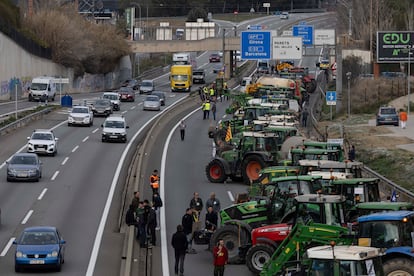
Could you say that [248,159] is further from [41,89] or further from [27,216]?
[41,89]

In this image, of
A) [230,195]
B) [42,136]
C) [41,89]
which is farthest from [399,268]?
[41,89]

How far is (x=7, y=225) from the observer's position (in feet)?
114

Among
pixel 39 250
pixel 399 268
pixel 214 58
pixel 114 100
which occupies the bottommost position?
pixel 39 250

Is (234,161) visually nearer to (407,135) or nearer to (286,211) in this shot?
(286,211)

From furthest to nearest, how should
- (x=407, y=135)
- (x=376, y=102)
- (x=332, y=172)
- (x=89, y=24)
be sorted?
(x=89, y=24) → (x=376, y=102) → (x=407, y=135) → (x=332, y=172)

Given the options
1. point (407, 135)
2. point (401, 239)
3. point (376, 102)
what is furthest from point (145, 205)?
point (376, 102)

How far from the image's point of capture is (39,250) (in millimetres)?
27859

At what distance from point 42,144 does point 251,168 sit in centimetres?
1338

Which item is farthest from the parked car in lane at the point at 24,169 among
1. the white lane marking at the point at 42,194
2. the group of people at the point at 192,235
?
the group of people at the point at 192,235

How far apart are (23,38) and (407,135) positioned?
4647cm

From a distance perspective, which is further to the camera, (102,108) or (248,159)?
(102,108)

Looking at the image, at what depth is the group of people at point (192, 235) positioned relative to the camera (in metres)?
25.8

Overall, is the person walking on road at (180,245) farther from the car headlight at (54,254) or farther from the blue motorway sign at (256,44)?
the blue motorway sign at (256,44)

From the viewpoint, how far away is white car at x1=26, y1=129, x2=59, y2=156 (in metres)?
52.2
